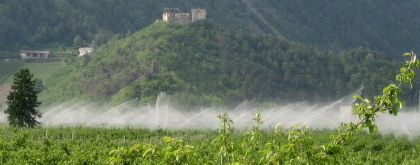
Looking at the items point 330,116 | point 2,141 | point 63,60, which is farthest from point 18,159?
point 63,60

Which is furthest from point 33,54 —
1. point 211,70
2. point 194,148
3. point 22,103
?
point 194,148

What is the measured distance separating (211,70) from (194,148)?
95.5m

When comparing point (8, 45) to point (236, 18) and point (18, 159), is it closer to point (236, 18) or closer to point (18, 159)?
point (236, 18)

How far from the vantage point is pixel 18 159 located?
37781 mm

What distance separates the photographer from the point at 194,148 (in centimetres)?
1817

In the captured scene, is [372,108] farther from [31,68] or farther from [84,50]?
[84,50]

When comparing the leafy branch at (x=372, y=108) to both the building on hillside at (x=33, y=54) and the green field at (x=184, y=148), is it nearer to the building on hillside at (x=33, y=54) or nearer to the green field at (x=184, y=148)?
the green field at (x=184, y=148)

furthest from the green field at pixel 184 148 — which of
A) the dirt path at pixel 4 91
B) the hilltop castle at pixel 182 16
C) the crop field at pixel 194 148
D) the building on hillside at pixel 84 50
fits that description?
the building on hillside at pixel 84 50

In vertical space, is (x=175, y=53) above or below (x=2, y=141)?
above

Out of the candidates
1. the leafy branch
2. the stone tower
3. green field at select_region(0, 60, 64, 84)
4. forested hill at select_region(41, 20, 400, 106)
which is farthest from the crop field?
the stone tower

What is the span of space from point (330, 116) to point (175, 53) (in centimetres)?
3276

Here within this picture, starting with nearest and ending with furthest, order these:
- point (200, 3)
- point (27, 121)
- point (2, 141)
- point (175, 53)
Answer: point (2, 141)
point (27, 121)
point (175, 53)
point (200, 3)

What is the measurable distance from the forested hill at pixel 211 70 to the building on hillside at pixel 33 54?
12.6 m

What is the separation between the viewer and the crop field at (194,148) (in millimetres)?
14898
